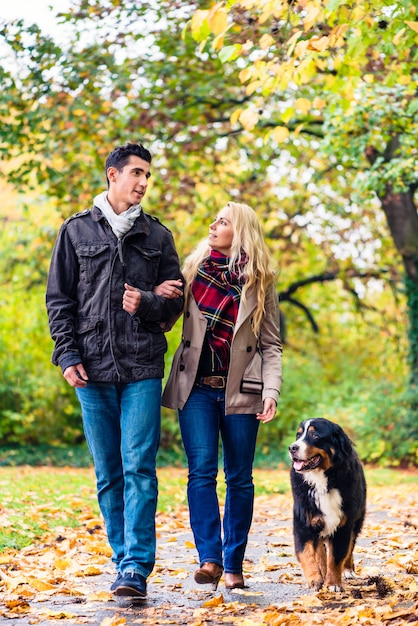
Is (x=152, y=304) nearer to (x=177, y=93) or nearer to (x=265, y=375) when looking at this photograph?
(x=265, y=375)

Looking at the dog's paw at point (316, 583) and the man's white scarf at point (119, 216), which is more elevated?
the man's white scarf at point (119, 216)

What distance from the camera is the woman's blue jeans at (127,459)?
15.4 feet

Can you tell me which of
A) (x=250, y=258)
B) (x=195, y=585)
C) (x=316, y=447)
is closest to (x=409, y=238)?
(x=250, y=258)

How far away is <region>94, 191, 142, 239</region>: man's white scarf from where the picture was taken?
4.79 m

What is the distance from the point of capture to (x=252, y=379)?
499cm

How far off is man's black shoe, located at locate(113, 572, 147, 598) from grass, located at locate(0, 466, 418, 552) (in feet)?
6.88

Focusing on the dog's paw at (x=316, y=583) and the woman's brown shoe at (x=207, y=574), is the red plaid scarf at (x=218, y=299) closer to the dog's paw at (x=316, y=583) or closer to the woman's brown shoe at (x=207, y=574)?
the woman's brown shoe at (x=207, y=574)

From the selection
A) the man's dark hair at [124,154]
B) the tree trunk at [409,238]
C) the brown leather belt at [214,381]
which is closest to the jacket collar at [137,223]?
the man's dark hair at [124,154]

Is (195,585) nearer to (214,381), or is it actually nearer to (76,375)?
(214,381)

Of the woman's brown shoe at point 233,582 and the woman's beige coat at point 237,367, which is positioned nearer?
the woman's beige coat at point 237,367

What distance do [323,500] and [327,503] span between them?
3 cm

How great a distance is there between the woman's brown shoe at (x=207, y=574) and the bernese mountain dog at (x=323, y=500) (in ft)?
1.77

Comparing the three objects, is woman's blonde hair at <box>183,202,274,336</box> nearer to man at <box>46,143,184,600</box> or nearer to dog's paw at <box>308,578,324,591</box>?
man at <box>46,143,184,600</box>

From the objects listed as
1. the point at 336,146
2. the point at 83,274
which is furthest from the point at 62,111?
A: the point at 83,274
